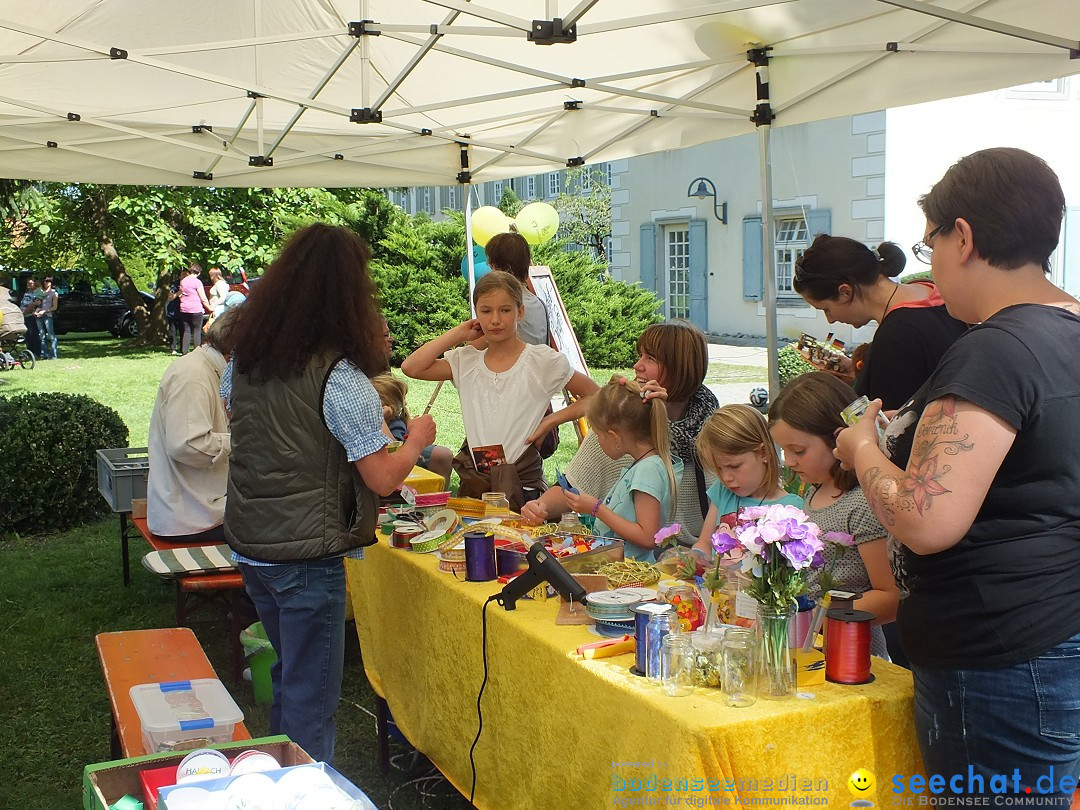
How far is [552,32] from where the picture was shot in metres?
3.70

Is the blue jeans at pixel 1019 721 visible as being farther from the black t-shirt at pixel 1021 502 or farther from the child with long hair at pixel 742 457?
the child with long hair at pixel 742 457

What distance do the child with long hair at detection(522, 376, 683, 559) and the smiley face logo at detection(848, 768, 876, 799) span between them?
120cm

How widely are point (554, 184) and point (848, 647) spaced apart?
79.6 feet

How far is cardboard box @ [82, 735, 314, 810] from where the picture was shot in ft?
6.57

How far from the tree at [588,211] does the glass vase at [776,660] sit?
20.6 metres

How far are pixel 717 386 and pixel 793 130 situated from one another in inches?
251

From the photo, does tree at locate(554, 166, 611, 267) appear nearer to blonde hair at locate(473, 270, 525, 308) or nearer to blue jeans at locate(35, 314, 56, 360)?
blue jeans at locate(35, 314, 56, 360)

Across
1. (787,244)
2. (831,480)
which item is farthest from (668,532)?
(787,244)

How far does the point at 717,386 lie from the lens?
43.8ft

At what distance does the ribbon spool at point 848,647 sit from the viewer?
6.56 ft

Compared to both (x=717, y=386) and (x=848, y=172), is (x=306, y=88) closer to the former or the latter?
(x=717, y=386)

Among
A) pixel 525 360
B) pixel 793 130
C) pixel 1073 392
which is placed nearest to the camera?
pixel 1073 392

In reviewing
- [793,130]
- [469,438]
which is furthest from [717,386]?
[469,438]

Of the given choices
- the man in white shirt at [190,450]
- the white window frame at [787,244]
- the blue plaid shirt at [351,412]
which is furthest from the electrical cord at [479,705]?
the white window frame at [787,244]
